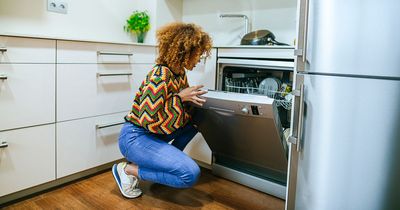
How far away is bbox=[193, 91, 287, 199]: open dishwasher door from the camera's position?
55.4 inches

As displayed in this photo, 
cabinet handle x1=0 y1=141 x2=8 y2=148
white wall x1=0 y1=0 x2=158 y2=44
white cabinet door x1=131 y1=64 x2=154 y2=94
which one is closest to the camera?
cabinet handle x1=0 y1=141 x2=8 y2=148

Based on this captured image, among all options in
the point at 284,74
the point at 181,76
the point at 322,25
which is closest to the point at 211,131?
the point at 181,76

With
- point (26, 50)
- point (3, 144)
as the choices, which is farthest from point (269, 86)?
point (3, 144)

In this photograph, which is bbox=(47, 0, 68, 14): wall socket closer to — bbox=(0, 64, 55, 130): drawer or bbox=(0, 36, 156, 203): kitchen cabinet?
bbox=(0, 36, 156, 203): kitchen cabinet

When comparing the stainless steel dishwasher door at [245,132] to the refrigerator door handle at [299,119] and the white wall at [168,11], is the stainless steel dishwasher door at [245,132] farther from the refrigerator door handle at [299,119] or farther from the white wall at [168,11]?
the white wall at [168,11]

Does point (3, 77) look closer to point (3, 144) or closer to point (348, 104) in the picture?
point (3, 144)

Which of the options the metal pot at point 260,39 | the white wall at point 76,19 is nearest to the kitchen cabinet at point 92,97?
the white wall at point 76,19

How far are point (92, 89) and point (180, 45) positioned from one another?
26.6 inches

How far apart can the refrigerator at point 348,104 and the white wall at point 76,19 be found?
133 centimetres

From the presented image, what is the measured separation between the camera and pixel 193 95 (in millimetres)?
1571

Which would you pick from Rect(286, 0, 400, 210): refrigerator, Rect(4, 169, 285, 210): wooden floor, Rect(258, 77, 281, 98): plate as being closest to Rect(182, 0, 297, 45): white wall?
Rect(258, 77, 281, 98): plate

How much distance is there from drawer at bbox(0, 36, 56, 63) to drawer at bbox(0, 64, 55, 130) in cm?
3

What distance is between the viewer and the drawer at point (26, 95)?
4.96 feet

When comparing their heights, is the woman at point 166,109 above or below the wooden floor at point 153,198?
above
